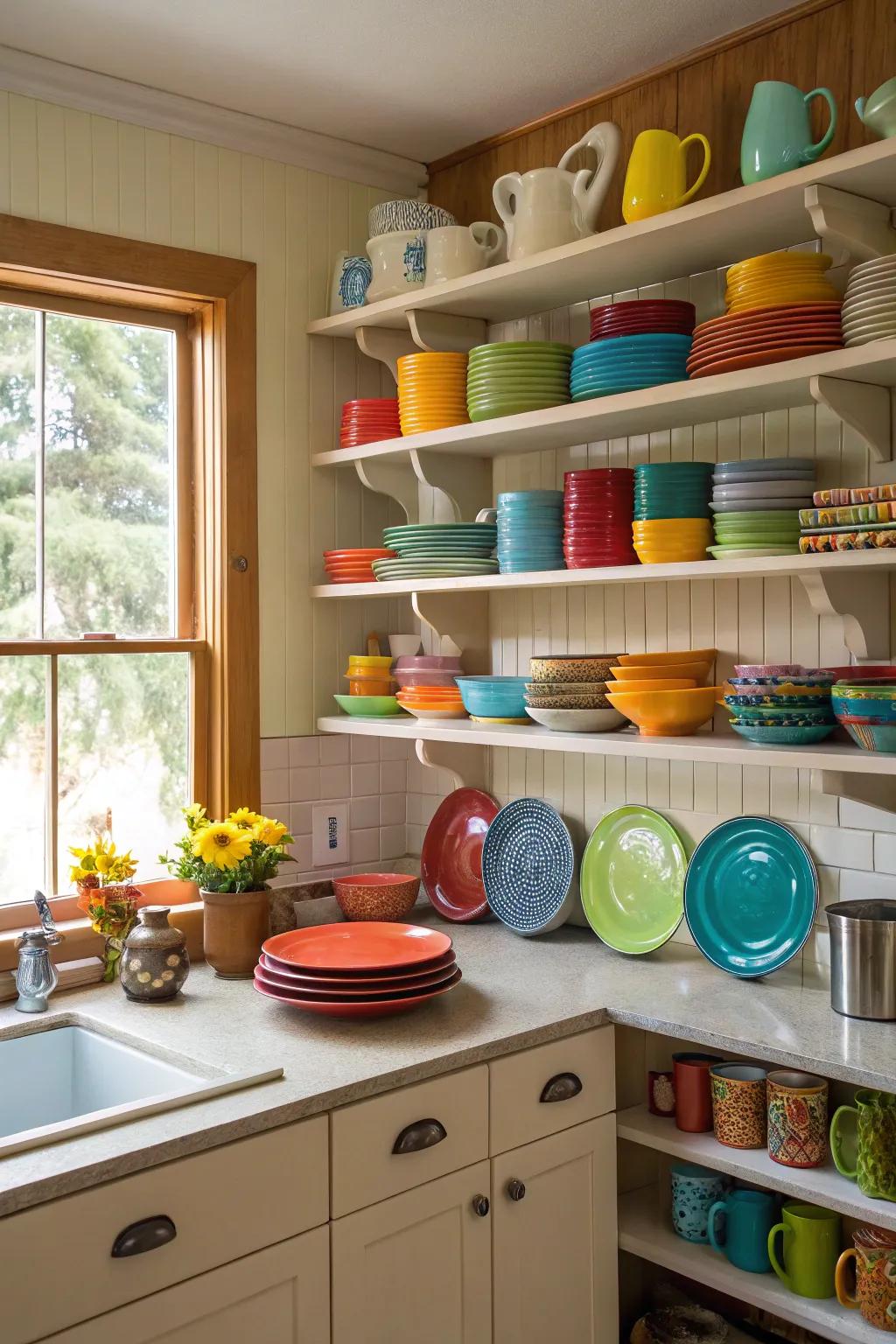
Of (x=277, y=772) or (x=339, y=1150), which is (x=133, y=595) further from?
(x=339, y=1150)

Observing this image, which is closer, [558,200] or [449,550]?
[558,200]

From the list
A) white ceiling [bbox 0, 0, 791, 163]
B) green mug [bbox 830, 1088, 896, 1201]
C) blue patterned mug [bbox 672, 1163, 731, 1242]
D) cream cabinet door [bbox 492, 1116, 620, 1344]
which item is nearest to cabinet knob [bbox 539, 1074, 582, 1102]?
cream cabinet door [bbox 492, 1116, 620, 1344]

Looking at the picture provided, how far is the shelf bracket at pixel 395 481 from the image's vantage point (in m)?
2.83

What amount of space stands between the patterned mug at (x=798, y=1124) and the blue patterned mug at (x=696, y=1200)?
227 millimetres

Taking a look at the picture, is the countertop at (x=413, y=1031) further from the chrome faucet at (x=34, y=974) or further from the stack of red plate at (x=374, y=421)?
the stack of red plate at (x=374, y=421)

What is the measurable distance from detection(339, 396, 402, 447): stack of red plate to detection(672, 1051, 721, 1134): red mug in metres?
1.48

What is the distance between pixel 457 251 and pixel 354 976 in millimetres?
1506

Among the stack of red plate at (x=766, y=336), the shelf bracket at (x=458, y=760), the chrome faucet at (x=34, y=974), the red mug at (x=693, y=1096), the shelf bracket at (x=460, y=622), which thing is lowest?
the red mug at (x=693, y=1096)

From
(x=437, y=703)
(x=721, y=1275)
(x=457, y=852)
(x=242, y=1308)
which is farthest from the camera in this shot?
(x=457, y=852)

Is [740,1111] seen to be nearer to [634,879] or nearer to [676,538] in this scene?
[634,879]

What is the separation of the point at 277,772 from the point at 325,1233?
1.22m

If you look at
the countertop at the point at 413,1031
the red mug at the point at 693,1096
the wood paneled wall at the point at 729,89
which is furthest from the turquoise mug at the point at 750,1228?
the wood paneled wall at the point at 729,89

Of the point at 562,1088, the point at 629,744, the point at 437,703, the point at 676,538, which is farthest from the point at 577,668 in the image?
the point at 562,1088

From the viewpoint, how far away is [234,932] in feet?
7.85
